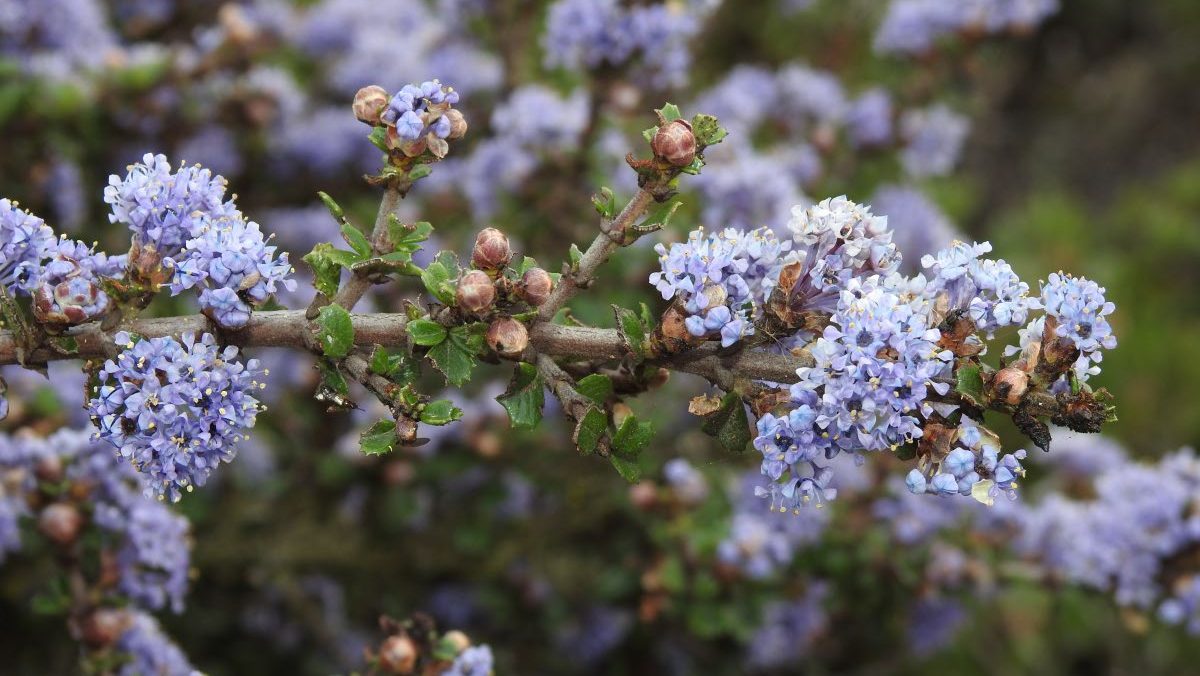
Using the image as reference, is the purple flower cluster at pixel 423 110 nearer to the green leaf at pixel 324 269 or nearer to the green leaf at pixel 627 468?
the green leaf at pixel 324 269

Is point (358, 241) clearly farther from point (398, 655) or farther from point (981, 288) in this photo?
point (981, 288)

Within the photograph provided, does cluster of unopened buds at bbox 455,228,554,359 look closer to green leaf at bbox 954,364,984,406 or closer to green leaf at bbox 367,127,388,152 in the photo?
green leaf at bbox 367,127,388,152

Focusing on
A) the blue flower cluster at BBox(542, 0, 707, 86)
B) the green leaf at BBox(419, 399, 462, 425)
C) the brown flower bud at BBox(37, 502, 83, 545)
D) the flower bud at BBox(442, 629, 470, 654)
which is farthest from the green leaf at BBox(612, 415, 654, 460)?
the blue flower cluster at BBox(542, 0, 707, 86)

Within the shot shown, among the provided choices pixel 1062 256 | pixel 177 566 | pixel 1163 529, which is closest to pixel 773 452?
pixel 177 566

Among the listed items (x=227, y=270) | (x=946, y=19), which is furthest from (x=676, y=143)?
(x=946, y=19)

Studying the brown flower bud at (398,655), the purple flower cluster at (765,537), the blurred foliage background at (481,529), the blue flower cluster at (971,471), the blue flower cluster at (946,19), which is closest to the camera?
the blue flower cluster at (971,471)

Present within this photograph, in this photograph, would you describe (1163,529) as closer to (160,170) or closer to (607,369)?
(607,369)

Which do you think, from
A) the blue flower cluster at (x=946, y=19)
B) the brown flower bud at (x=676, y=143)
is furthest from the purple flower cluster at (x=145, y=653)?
the blue flower cluster at (x=946, y=19)
